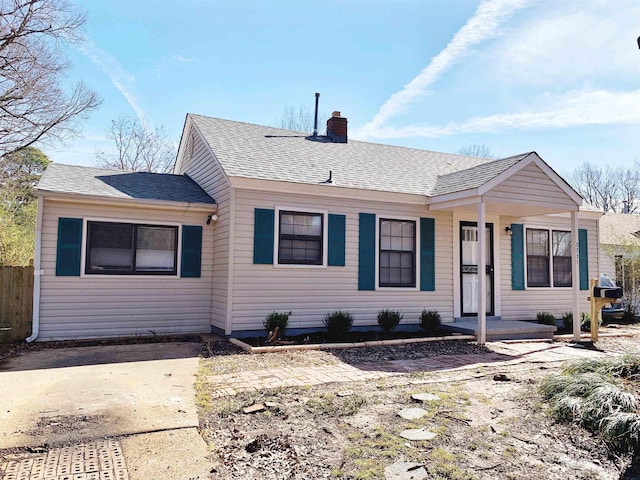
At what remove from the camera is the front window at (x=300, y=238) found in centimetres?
848

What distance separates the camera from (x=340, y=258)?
8875 millimetres

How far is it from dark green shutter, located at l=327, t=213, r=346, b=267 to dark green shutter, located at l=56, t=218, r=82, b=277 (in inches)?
184

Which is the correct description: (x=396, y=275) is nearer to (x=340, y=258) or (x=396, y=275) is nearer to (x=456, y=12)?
(x=340, y=258)

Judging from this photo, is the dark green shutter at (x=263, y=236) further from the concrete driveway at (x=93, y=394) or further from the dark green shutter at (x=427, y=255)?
the dark green shutter at (x=427, y=255)

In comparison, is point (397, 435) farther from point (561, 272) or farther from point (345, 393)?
point (561, 272)

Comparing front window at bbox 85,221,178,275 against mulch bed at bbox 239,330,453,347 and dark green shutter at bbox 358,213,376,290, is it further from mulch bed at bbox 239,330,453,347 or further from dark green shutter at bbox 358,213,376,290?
dark green shutter at bbox 358,213,376,290

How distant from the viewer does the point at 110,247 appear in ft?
27.5

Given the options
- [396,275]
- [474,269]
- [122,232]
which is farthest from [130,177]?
[474,269]

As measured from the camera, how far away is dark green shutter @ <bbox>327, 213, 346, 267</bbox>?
28.8ft

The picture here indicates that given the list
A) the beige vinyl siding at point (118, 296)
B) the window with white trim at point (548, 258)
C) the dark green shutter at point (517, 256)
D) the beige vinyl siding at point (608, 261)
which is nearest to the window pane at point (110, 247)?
the beige vinyl siding at point (118, 296)

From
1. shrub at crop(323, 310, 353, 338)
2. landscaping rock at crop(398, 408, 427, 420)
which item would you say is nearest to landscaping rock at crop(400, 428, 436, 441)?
landscaping rock at crop(398, 408, 427, 420)

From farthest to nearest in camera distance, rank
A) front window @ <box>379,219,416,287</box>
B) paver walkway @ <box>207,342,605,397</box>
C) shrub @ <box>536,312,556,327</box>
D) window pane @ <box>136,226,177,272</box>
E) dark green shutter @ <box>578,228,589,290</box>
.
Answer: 1. dark green shutter @ <box>578,228,589,290</box>
2. shrub @ <box>536,312,556,327</box>
3. front window @ <box>379,219,416,287</box>
4. window pane @ <box>136,226,177,272</box>
5. paver walkway @ <box>207,342,605,397</box>

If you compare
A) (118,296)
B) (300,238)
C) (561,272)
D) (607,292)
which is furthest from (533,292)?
(118,296)

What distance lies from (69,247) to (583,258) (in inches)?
485
